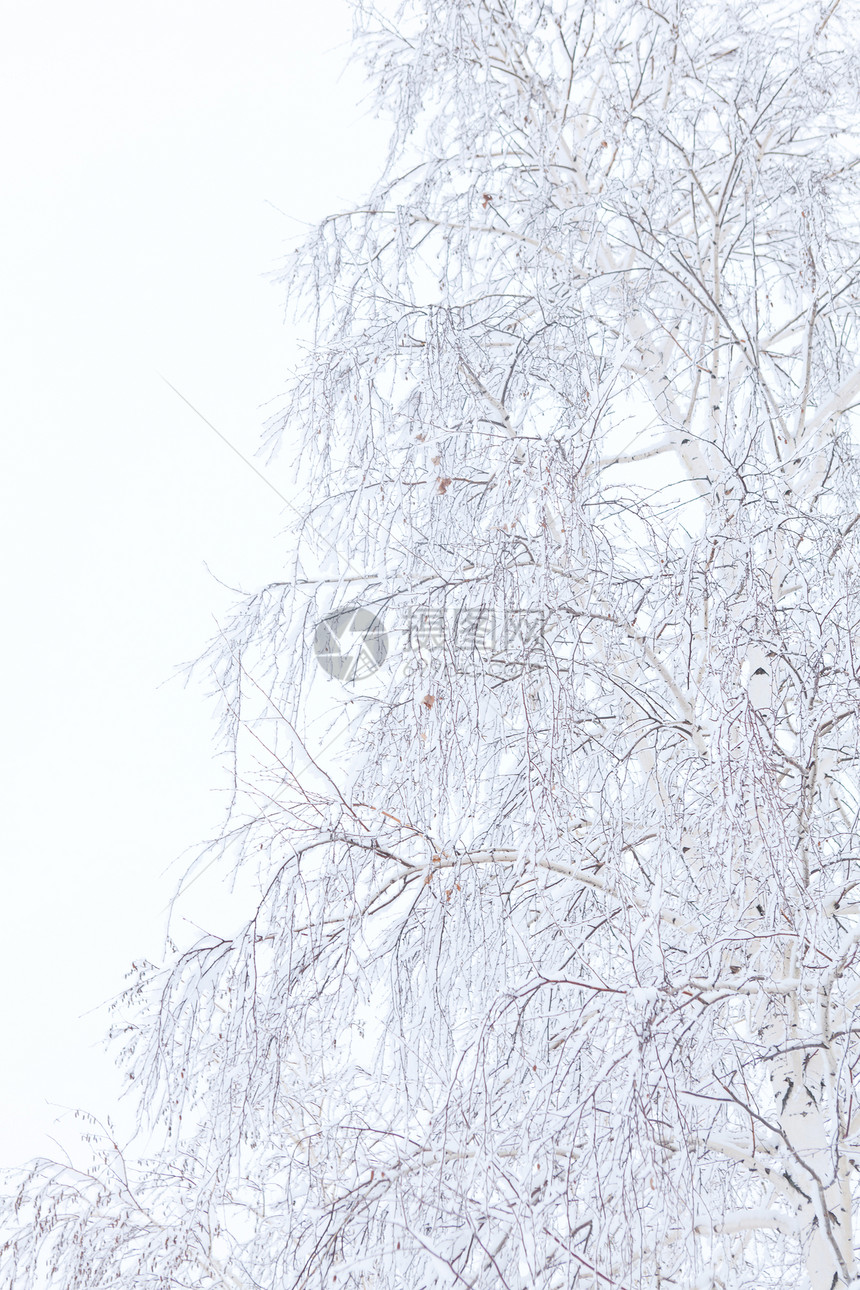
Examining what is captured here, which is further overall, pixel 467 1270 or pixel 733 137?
pixel 733 137

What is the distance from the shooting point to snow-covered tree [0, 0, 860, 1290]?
1.86 metres

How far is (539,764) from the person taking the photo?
2.06m

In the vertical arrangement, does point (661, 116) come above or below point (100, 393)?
below

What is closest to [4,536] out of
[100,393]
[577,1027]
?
[100,393]

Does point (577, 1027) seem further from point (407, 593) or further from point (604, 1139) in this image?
point (407, 593)

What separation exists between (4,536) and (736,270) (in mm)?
21240

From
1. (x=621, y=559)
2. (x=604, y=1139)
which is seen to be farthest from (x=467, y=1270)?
(x=621, y=559)

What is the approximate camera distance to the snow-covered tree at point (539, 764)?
6.12 feet

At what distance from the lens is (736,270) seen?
156 inches

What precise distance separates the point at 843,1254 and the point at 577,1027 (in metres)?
0.61

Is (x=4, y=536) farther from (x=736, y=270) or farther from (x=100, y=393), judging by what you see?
(x=736, y=270)

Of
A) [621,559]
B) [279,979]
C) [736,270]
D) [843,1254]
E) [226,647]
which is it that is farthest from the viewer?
[736,270]

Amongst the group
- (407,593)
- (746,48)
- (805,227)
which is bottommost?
(407,593)

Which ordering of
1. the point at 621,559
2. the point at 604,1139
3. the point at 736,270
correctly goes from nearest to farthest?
1. the point at 604,1139
2. the point at 621,559
3. the point at 736,270
